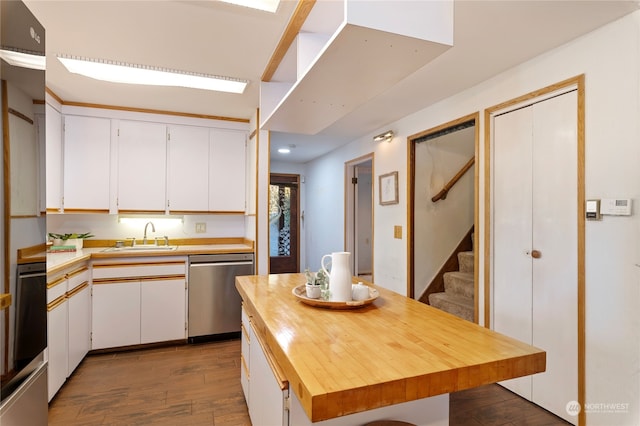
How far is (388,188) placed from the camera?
12.3 ft

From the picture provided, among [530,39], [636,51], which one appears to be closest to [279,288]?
[530,39]

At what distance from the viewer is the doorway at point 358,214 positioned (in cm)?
476

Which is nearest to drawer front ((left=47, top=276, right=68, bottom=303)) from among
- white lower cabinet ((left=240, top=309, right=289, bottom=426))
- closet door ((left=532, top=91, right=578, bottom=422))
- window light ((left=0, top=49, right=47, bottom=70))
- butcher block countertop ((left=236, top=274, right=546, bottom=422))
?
white lower cabinet ((left=240, top=309, right=289, bottom=426))

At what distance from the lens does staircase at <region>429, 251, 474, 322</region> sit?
3.11m

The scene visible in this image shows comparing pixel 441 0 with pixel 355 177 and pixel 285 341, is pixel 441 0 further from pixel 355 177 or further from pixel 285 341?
pixel 355 177

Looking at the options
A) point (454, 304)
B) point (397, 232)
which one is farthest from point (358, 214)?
point (454, 304)

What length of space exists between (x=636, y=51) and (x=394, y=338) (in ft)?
6.34

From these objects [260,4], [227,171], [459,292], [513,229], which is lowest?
[459,292]

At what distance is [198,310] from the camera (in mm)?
3250

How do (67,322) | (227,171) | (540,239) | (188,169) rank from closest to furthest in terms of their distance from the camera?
(540,239), (67,322), (188,169), (227,171)

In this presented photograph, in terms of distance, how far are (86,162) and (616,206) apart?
418cm

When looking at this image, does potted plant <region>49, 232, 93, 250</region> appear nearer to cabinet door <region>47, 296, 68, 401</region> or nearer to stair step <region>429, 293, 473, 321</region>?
cabinet door <region>47, 296, 68, 401</region>

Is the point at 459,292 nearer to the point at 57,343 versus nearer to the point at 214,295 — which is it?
the point at 214,295

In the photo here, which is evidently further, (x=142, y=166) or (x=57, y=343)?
(x=142, y=166)
